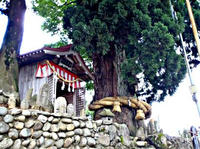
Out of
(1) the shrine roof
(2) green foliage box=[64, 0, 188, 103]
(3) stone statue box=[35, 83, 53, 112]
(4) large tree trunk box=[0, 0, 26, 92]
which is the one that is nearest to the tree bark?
(2) green foliage box=[64, 0, 188, 103]

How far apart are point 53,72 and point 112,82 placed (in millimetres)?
2656

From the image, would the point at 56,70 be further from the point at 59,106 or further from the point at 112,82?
the point at 59,106

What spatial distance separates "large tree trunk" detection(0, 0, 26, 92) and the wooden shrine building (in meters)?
1.00

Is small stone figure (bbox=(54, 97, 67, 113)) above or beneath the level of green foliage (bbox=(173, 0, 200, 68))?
beneath

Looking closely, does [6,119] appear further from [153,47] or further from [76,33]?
[153,47]

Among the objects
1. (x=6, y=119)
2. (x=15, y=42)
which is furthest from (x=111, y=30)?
(x=6, y=119)

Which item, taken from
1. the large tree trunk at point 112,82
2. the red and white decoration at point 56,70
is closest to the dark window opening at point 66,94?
the red and white decoration at point 56,70

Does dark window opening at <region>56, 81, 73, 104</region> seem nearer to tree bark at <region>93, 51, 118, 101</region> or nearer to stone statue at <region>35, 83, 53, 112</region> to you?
tree bark at <region>93, 51, 118, 101</region>

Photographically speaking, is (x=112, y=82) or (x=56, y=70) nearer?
(x=112, y=82)

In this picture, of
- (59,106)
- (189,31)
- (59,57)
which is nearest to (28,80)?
(59,57)

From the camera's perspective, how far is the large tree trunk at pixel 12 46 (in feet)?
21.1

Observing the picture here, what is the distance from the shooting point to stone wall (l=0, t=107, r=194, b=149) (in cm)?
364

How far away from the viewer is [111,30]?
6.20 meters

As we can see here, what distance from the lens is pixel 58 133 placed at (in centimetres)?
423
